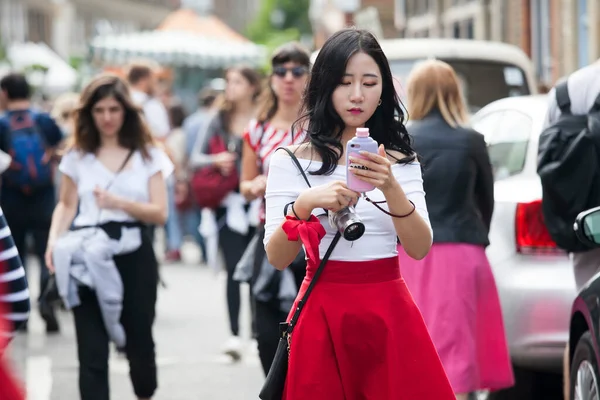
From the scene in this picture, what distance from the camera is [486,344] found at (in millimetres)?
6652

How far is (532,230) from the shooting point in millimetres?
6992

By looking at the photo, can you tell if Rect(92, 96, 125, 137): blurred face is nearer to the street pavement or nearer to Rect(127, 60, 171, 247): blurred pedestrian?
the street pavement

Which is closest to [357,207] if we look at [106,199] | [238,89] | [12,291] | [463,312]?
[12,291]

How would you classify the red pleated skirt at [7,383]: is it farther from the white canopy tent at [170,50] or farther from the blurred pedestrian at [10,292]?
the white canopy tent at [170,50]

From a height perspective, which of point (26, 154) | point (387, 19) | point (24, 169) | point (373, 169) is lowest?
point (24, 169)

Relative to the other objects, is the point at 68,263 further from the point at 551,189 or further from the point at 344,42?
the point at 344,42

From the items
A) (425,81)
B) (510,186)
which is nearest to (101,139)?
(425,81)

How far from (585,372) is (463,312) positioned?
3.91 ft

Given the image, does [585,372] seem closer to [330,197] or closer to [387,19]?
[330,197]

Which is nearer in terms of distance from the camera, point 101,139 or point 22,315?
point 22,315

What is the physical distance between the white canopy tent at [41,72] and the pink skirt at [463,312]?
3294 cm

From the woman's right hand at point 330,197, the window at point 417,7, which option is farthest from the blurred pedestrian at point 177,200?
the window at point 417,7

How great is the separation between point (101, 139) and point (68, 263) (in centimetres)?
64

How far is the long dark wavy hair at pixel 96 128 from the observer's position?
22.7 feet
